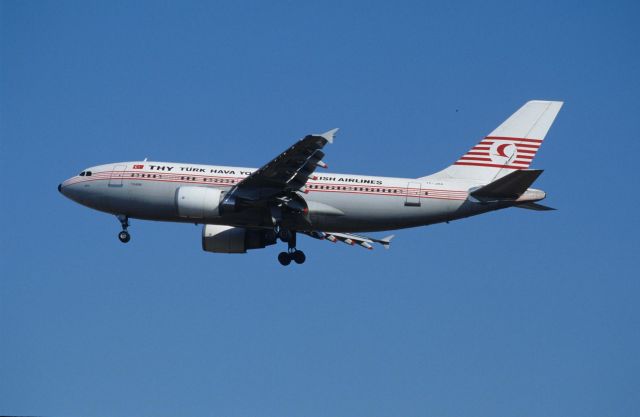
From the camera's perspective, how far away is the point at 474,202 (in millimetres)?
51906

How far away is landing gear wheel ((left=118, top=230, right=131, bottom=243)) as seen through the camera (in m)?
55.9

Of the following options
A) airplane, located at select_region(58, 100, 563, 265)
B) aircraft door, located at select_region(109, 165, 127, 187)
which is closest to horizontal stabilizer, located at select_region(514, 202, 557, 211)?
airplane, located at select_region(58, 100, 563, 265)

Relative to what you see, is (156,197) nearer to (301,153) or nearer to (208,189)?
(208,189)

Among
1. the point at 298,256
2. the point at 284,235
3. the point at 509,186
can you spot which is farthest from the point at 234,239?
the point at 509,186

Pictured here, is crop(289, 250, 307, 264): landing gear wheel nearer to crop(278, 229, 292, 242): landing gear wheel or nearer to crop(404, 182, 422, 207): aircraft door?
crop(278, 229, 292, 242): landing gear wheel

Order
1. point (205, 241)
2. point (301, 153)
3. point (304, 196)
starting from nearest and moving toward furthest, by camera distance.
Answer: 1. point (301, 153)
2. point (304, 196)
3. point (205, 241)

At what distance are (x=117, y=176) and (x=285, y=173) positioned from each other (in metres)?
9.61

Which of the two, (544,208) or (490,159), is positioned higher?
(490,159)

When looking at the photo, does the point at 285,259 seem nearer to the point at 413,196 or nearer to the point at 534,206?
the point at 413,196

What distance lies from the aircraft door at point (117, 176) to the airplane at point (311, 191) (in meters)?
0.06

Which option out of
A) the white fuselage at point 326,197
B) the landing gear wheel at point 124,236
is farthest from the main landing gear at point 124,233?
the white fuselage at point 326,197

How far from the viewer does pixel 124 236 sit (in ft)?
184

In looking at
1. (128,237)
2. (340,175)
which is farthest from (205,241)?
(340,175)

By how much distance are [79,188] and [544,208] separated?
24.3m
